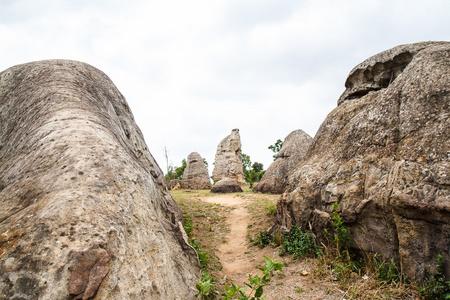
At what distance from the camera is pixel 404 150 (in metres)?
4.56

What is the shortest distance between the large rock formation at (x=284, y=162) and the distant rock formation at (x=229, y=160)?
848cm

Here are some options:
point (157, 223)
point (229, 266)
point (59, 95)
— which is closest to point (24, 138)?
point (59, 95)

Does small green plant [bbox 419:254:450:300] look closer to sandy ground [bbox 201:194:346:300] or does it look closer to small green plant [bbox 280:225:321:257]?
sandy ground [bbox 201:194:346:300]

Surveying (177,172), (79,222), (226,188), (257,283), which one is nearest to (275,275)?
(257,283)

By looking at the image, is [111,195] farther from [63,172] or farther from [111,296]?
[111,296]

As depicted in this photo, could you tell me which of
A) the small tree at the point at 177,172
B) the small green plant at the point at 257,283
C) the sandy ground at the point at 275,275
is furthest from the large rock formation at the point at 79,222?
the small tree at the point at 177,172

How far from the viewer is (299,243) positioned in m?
5.57

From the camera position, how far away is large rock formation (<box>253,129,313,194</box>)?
14.9 meters

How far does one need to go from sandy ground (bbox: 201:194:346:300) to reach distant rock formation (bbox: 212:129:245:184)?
53.1 feet

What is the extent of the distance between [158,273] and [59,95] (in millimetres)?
4052

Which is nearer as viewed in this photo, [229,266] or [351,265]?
[351,265]

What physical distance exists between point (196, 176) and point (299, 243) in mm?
17658

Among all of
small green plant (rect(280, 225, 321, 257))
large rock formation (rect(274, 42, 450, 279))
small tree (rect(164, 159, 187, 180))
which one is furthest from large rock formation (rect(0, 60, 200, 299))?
small tree (rect(164, 159, 187, 180))

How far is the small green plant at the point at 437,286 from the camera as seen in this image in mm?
3365
